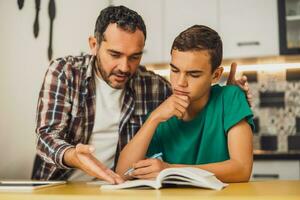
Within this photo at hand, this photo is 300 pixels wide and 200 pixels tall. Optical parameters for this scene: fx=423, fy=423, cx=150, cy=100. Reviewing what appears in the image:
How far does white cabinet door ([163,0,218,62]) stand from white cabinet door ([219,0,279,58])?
0.22 feet

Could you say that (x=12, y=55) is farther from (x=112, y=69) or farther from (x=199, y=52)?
(x=199, y=52)

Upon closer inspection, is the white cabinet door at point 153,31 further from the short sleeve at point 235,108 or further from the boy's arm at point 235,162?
the boy's arm at point 235,162

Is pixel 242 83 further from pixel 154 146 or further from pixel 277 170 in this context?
pixel 277 170

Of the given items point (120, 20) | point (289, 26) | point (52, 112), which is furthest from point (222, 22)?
point (52, 112)

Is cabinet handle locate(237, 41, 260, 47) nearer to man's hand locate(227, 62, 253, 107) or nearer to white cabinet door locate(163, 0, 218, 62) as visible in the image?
white cabinet door locate(163, 0, 218, 62)

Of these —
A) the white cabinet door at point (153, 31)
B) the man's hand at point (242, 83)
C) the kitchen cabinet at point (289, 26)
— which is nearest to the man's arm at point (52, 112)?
the man's hand at point (242, 83)

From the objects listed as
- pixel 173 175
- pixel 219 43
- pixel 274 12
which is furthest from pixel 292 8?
pixel 173 175

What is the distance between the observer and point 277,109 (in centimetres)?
296

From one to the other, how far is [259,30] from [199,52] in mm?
1570

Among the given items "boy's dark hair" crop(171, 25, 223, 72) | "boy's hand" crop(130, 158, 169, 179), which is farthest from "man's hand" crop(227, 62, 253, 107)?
"boy's hand" crop(130, 158, 169, 179)

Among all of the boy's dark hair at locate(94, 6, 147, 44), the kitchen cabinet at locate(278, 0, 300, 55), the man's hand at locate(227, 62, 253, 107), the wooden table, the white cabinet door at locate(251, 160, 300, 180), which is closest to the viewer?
the wooden table

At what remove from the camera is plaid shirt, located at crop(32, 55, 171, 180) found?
151cm

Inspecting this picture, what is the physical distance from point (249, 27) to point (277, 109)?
0.61 metres

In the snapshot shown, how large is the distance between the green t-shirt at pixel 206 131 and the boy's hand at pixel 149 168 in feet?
0.89
